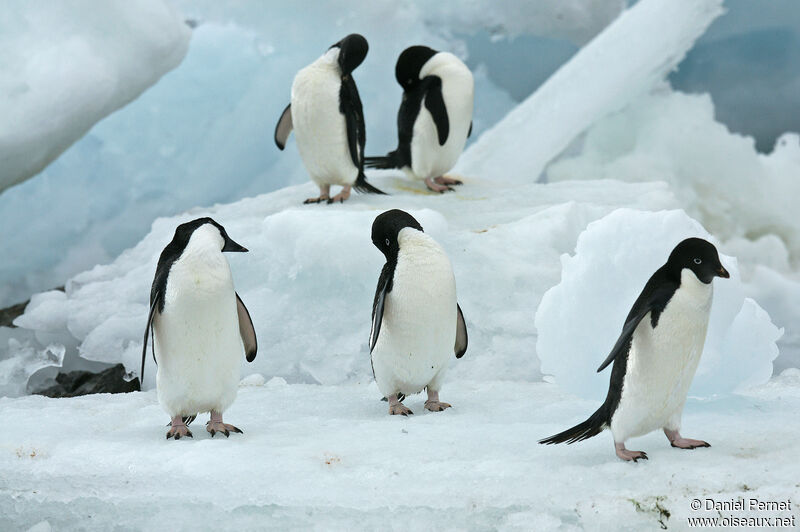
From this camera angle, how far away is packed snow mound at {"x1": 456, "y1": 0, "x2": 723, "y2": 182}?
19.0ft

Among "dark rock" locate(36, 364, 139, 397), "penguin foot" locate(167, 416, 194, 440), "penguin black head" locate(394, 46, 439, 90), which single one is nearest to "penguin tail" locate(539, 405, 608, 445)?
"penguin foot" locate(167, 416, 194, 440)

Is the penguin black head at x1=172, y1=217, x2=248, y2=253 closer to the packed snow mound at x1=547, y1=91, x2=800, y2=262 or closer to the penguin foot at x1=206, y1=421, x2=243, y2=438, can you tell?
the penguin foot at x1=206, y1=421, x2=243, y2=438

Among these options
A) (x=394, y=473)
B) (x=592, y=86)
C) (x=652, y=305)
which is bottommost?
(x=394, y=473)

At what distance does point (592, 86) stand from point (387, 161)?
6.51 feet

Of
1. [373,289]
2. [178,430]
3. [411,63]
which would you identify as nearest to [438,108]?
[411,63]

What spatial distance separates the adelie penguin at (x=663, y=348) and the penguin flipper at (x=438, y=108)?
8.05 feet

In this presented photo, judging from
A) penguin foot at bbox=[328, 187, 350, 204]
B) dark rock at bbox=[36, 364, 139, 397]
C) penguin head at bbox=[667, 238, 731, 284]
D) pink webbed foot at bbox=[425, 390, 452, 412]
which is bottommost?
pink webbed foot at bbox=[425, 390, 452, 412]

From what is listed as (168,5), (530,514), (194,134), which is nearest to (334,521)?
(530,514)

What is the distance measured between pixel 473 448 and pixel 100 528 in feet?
2.41

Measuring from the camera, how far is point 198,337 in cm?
212

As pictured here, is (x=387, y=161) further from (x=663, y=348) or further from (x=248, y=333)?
(x=663, y=348)

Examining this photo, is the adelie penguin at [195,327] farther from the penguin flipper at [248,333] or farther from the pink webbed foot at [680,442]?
the pink webbed foot at [680,442]

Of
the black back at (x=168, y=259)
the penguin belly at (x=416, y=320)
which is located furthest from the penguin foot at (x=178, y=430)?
the penguin belly at (x=416, y=320)

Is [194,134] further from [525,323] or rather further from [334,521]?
[334,521]
